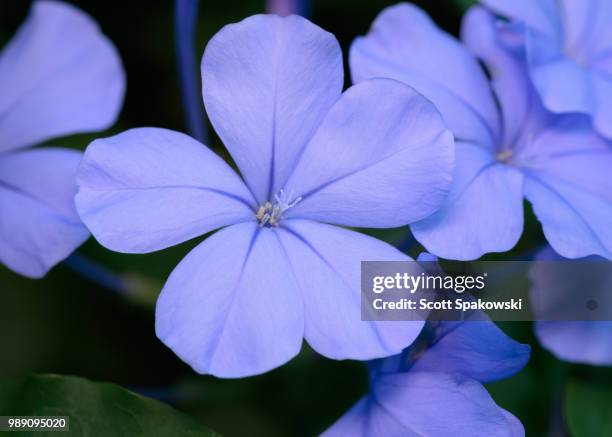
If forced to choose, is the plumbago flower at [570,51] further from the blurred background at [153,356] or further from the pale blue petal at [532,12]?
the blurred background at [153,356]

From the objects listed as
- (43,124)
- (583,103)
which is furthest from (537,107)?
(43,124)

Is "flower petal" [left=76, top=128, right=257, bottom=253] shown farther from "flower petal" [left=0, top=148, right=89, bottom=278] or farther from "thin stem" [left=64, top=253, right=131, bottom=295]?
"thin stem" [left=64, top=253, right=131, bottom=295]

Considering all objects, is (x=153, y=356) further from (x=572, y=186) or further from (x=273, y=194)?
(x=572, y=186)

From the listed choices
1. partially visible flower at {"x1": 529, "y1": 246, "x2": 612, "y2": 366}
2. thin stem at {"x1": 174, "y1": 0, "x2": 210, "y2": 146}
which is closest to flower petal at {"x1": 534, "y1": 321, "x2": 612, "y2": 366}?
partially visible flower at {"x1": 529, "y1": 246, "x2": 612, "y2": 366}

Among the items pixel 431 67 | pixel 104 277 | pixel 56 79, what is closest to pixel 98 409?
pixel 104 277

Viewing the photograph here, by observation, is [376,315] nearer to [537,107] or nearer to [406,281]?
[406,281]

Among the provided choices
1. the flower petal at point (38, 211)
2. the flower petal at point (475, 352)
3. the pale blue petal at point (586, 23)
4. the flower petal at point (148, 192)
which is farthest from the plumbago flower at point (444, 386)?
the pale blue petal at point (586, 23)
